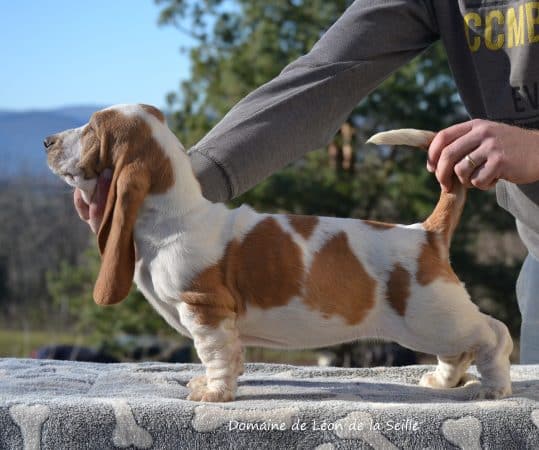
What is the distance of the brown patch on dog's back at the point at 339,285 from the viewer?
7.14ft

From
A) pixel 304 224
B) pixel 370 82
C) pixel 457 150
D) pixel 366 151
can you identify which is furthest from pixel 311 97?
pixel 366 151

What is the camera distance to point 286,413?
190 centimetres

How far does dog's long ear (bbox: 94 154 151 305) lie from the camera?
207cm

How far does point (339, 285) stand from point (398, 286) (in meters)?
0.16

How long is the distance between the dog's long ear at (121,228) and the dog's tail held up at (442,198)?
0.64 meters

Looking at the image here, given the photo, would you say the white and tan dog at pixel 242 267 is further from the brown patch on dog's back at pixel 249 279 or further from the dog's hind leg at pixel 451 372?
the dog's hind leg at pixel 451 372

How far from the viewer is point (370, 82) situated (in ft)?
8.80

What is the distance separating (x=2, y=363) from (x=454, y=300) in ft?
4.79

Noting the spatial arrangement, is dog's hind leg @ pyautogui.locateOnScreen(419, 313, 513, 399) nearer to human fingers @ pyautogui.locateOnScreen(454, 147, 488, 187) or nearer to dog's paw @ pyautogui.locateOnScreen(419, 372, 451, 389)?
dog's paw @ pyautogui.locateOnScreen(419, 372, 451, 389)


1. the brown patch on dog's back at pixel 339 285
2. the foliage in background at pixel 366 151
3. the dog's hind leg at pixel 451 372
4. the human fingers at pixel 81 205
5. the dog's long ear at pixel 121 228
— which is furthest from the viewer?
the foliage in background at pixel 366 151

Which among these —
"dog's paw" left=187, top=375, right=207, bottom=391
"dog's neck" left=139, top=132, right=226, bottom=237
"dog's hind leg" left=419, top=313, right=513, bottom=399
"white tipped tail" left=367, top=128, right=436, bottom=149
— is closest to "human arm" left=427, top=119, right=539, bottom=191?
"white tipped tail" left=367, top=128, right=436, bottom=149

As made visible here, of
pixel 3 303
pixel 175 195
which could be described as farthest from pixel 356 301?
pixel 3 303

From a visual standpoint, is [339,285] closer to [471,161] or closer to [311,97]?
[471,161]

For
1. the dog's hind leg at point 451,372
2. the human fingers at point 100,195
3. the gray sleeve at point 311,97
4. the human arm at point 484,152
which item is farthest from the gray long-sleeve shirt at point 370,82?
the dog's hind leg at point 451,372
